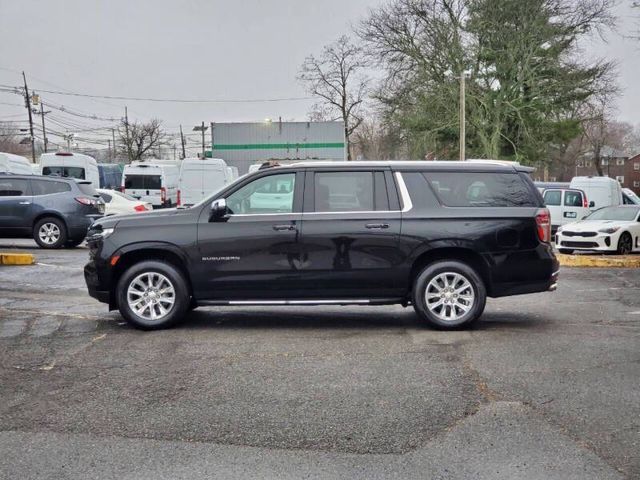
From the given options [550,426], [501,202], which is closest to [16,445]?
[550,426]

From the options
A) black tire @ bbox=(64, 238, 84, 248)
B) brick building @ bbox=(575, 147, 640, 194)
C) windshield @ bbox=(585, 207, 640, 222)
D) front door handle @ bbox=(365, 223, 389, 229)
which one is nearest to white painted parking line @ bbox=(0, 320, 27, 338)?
front door handle @ bbox=(365, 223, 389, 229)

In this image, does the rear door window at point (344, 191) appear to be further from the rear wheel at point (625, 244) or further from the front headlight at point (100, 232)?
the rear wheel at point (625, 244)

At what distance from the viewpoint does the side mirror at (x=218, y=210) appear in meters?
7.26

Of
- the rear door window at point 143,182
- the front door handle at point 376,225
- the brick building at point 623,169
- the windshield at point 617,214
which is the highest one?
the brick building at point 623,169

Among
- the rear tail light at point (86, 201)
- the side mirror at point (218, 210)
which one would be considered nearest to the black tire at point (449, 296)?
the side mirror at point (218, 210)

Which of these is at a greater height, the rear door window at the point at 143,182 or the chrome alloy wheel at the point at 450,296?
the rear door window at the point at 143,182

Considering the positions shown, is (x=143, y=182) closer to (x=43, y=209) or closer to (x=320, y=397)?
(x=43, y=209)

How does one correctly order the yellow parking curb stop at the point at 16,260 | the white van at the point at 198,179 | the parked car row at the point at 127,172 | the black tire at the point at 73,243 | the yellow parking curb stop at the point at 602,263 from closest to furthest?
1. the yellow parking curb stop at the point at 16,260
2. the yellow parking curb stop at the point at 602,263
3. the black tire at the point at 73,243
4. the white van at the point at 198,179
5. the parked car row at the point at 127,172

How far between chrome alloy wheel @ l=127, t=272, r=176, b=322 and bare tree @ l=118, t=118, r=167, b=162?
216ft

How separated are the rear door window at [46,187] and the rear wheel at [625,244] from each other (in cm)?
1310

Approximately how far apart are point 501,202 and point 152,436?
15.4 ft

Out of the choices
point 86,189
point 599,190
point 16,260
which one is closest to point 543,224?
point 16,260

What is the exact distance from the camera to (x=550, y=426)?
4.39 m

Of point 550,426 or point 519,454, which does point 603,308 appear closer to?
point 550,426
